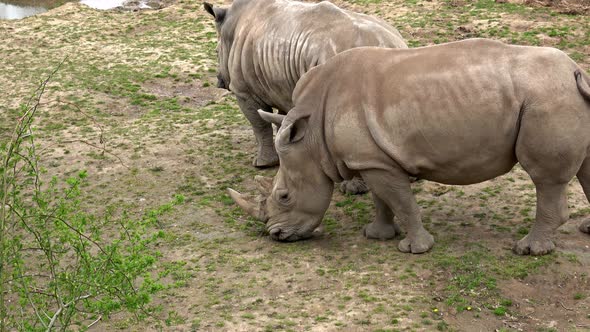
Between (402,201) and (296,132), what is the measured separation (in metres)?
1.18

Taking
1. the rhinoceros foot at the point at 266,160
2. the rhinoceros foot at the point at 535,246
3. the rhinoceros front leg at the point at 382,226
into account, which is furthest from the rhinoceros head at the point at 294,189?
the rhinoceros foot at the point at 266,160

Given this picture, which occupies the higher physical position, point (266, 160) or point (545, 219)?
point (545, 219)

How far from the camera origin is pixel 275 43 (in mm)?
9578

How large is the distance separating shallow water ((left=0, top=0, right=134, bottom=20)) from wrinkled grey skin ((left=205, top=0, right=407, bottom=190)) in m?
13.5

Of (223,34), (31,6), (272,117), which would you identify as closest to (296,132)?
(272,117)

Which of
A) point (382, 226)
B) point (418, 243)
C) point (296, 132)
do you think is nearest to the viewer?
point (418, 243)

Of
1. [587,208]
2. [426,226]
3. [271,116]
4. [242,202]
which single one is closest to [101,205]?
[242,202]

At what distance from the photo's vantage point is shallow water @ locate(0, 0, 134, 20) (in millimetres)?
23391

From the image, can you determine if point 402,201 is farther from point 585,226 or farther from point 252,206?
point 585,226

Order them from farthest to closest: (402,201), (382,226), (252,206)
Answer: 1. (252,206)
2. (382,226)
3. (402,201)

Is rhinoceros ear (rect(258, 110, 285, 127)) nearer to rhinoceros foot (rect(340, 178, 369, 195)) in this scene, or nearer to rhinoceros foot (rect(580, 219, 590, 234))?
rhinoceros foot (rect(340, 178, 369, 195))

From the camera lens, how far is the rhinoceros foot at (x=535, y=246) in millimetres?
7414

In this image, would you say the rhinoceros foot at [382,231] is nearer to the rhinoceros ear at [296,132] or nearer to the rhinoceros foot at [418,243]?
the rhinoceros foot at [418,243]

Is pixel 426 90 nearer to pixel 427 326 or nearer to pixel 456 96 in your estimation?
pixel 456 96
